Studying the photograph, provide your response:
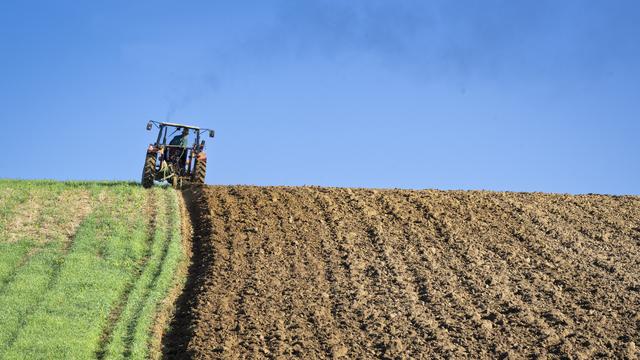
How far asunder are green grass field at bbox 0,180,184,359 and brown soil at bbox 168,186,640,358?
815 millimetres

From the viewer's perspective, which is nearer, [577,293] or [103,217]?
[577,293]

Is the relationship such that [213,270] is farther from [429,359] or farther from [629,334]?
[629,334]

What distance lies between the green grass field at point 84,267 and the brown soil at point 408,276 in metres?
0.82

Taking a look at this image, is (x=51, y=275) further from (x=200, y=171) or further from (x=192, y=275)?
(x=200, y=171)

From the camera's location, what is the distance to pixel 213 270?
1930cm

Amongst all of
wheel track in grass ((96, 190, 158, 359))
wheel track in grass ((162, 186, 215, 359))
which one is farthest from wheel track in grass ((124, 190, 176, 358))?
wheel track in grass ((162, 186, 215, 359))

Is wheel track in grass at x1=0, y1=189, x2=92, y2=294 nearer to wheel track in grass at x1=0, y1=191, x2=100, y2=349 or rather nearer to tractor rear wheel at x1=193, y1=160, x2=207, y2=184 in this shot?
wheel track in grass at x1=0, y1=191, x2=100, y2=349

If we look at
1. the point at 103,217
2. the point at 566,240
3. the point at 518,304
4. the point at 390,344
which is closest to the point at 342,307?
the point at 390,344

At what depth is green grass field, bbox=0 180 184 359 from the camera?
15766 millimetres

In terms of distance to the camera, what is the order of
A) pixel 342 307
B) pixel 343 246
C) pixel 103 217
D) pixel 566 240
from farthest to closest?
pixel 103 217, pixel 566 240, pixel 343 246, pixel 342 307

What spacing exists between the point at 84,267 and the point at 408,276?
6615mm

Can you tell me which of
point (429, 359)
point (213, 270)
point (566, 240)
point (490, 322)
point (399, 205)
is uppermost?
point (399, 205)

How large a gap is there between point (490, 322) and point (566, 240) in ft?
23.0

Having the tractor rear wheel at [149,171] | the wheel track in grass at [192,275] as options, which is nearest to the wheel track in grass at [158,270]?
the wheel track in grass at [192,275]
